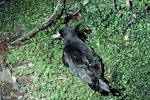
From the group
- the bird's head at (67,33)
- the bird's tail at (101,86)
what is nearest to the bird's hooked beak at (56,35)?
the bird's head at (67,33)

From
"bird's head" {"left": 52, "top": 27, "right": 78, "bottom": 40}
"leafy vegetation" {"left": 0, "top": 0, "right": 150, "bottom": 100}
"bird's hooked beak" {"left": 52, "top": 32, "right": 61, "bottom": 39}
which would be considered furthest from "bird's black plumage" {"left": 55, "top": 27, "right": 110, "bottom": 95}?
"leafy vegetation" {"left": 0, "top": 0, "right": 150, "bottom": 100}

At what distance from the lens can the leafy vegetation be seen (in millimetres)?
7562

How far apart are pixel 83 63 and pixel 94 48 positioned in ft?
3.96

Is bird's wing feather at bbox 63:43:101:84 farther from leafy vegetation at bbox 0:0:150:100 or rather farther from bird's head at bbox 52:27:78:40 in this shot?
leafy vegetation at bbox 0:0:150:100

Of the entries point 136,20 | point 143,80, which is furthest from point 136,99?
point 136,20

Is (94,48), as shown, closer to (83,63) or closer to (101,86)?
(83,63)

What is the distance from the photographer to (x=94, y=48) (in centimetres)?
808

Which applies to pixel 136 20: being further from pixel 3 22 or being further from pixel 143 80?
pixel 3 22

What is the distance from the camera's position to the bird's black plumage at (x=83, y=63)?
679cm

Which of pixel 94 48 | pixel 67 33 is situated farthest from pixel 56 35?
pixel 94 48

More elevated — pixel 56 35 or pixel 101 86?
pixel 56 35

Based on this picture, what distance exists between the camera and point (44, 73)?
773cm

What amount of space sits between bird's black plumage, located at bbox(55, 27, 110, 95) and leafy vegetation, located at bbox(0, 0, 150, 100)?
56 cm

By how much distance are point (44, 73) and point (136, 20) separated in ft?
9.56
